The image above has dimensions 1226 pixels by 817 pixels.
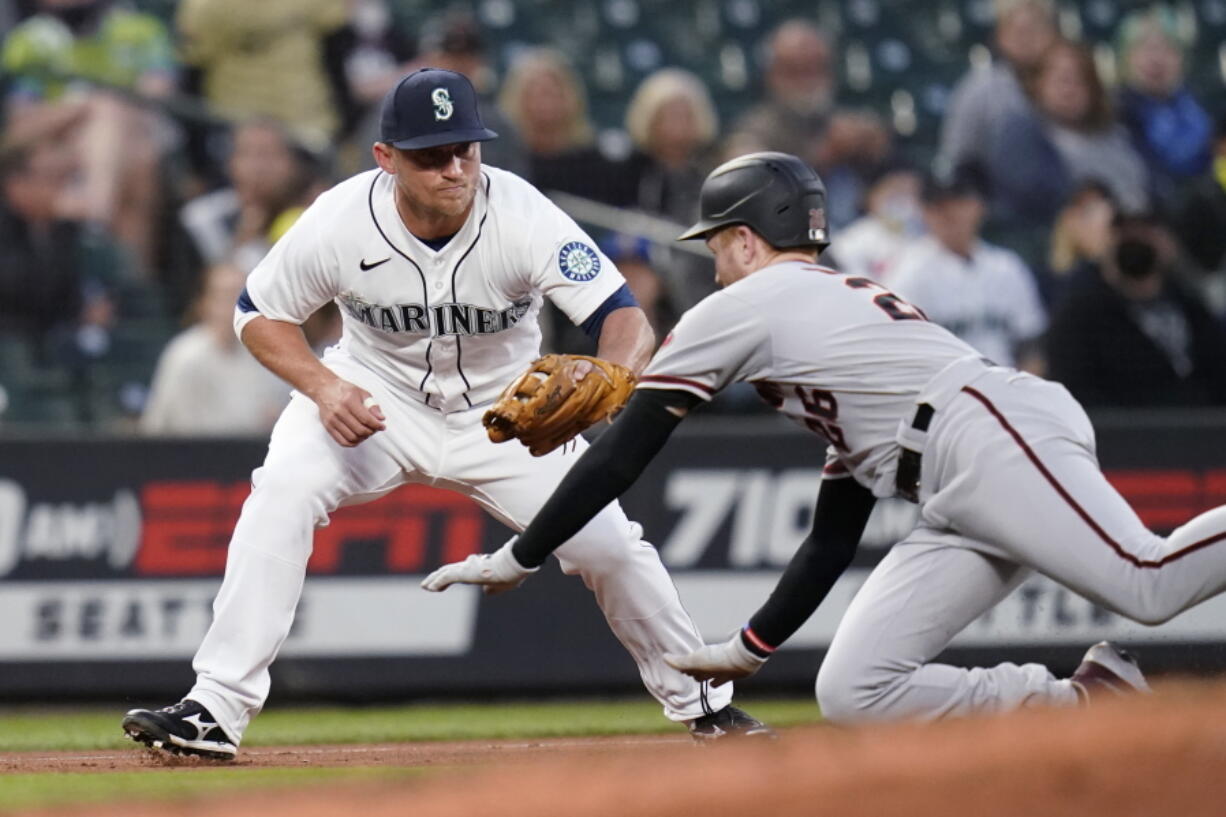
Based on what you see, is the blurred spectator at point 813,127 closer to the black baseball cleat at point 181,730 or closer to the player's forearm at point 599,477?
the player's forearm at point 599,477

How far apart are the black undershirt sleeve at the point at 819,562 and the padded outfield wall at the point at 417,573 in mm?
2868

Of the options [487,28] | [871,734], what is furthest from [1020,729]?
[487,28]

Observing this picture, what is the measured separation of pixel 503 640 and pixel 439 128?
3.37m

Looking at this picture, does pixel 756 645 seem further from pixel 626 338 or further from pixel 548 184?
pixel 548 184

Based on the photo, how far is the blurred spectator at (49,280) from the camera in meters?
8.73

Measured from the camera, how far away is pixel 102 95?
912cm

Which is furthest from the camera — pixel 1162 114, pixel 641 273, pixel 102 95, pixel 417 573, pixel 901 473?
pixel 1162 114

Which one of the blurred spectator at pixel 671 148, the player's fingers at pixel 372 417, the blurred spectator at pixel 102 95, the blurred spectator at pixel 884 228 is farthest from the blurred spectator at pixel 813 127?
the player's fingers at pixel 372 417

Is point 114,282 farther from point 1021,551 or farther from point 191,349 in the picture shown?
point 1021,551

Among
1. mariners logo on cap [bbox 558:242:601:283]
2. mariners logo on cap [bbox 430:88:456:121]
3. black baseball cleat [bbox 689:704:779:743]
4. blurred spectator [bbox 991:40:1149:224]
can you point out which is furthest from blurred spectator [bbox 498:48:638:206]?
black baseball cleat [bbox 689:704:779:743]

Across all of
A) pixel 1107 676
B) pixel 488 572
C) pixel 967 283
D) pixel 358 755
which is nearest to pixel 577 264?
pixel 488 572

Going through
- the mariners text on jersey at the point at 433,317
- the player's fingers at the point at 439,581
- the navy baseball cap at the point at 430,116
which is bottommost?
the player's fingers at the point at 439,581

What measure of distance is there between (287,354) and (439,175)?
68 centimetres

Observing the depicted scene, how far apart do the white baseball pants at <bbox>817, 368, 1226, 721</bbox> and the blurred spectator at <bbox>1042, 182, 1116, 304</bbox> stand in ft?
14.7
